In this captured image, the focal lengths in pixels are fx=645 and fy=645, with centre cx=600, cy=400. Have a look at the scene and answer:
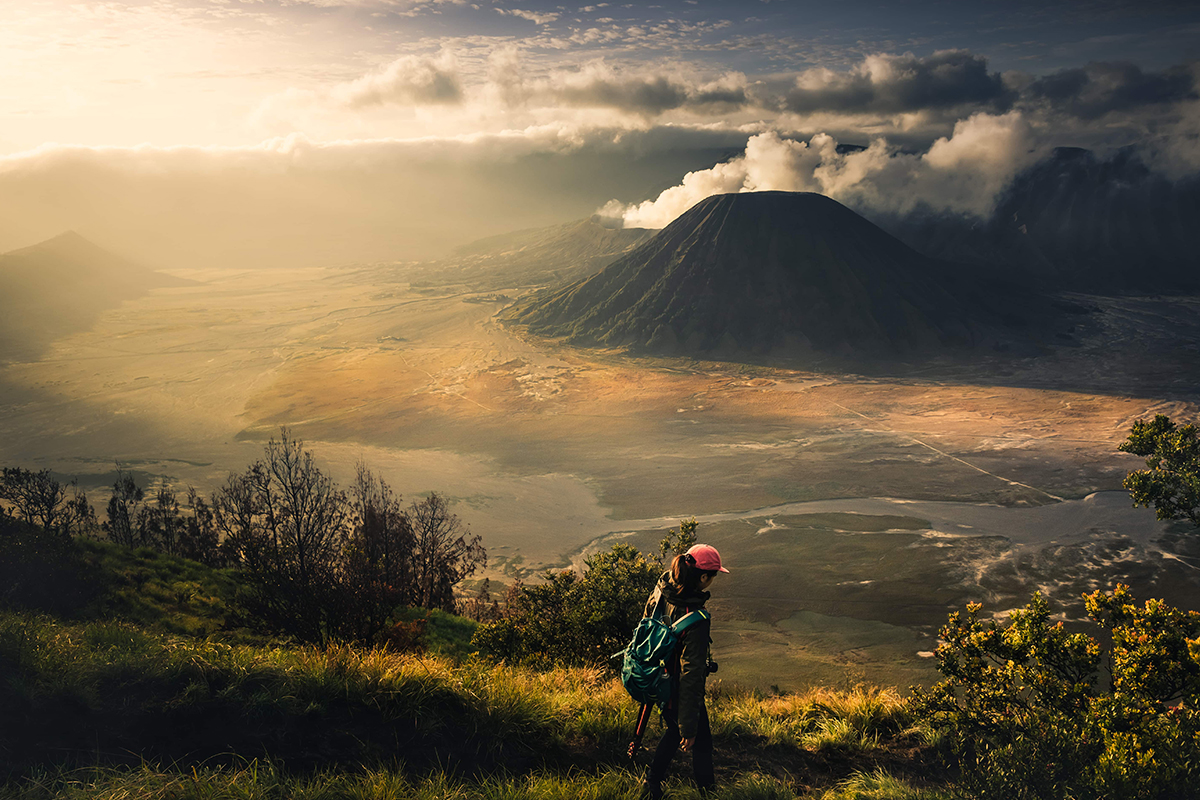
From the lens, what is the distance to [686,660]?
5590 mm

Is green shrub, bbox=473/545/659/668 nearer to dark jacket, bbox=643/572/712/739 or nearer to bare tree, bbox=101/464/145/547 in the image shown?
dark jacket, bbox=643/572/712/739

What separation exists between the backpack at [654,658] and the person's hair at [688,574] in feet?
0.75

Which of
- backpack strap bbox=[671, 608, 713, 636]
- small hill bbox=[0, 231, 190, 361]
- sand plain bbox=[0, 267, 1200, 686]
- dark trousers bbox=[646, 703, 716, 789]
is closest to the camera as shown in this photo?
backpack strap bbox=[671, 608, 713, 636]

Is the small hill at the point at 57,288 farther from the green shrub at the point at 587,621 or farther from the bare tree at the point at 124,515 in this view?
the green shrub at the point at 587,621

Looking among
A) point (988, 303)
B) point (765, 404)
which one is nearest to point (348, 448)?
point (765, 404)

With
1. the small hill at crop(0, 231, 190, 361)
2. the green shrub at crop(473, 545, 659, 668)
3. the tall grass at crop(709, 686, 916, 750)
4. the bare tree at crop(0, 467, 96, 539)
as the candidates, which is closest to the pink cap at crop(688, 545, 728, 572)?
the tall grass at crop(709, 686, 916, 750)

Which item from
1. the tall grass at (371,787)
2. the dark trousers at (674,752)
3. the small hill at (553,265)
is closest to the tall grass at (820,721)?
the tall grass at (371,787)

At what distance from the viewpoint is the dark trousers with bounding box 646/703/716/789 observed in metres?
5.67

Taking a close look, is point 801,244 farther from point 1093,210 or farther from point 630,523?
point 1093,210

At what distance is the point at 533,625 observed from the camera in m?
15.1

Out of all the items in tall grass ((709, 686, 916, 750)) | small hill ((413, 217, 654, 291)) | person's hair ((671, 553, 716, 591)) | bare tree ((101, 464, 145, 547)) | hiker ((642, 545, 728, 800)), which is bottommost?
bare tree ((101, 464, 145, 547))

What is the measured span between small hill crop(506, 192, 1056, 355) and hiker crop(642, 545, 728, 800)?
90.5 m

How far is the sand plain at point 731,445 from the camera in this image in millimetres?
33594

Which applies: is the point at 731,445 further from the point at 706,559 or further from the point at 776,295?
the point at 706,559
